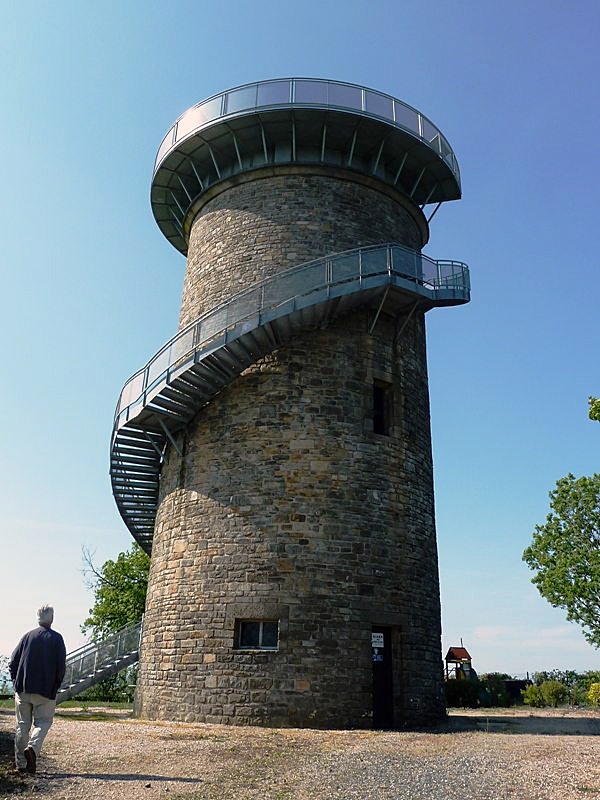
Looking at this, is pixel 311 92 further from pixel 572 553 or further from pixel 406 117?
pixel 572 553

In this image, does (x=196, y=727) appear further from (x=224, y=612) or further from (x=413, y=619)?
(x=413, y=619)

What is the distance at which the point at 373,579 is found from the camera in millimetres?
12625

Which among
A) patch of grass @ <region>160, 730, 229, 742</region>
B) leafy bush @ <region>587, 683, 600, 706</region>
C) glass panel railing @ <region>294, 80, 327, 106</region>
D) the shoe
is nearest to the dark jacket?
the shoe

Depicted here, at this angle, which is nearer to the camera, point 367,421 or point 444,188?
point 367,421

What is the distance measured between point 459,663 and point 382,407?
15.8 meters

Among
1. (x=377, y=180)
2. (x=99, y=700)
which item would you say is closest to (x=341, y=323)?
(x=377, y=180)

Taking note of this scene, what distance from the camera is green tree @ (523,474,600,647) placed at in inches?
999

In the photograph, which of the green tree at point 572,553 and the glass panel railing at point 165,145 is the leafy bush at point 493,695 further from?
the glass panel railing at point 165,145

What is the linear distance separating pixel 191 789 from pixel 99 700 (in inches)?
674

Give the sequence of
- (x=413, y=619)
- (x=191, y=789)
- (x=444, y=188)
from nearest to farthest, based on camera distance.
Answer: (x=191, y=789), (x=413, y=619), (x=444, y=188)

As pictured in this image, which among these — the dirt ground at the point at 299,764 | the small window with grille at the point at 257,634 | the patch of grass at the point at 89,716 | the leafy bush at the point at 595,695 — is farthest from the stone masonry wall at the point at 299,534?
the leafy bush at the point at 595,695

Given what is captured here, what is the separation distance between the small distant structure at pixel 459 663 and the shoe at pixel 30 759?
71.7 ft

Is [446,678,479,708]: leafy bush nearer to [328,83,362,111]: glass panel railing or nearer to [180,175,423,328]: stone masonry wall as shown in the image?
[180,175,423,328]: stone masonry wall

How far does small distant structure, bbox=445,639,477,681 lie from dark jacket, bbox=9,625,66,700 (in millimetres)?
21542
